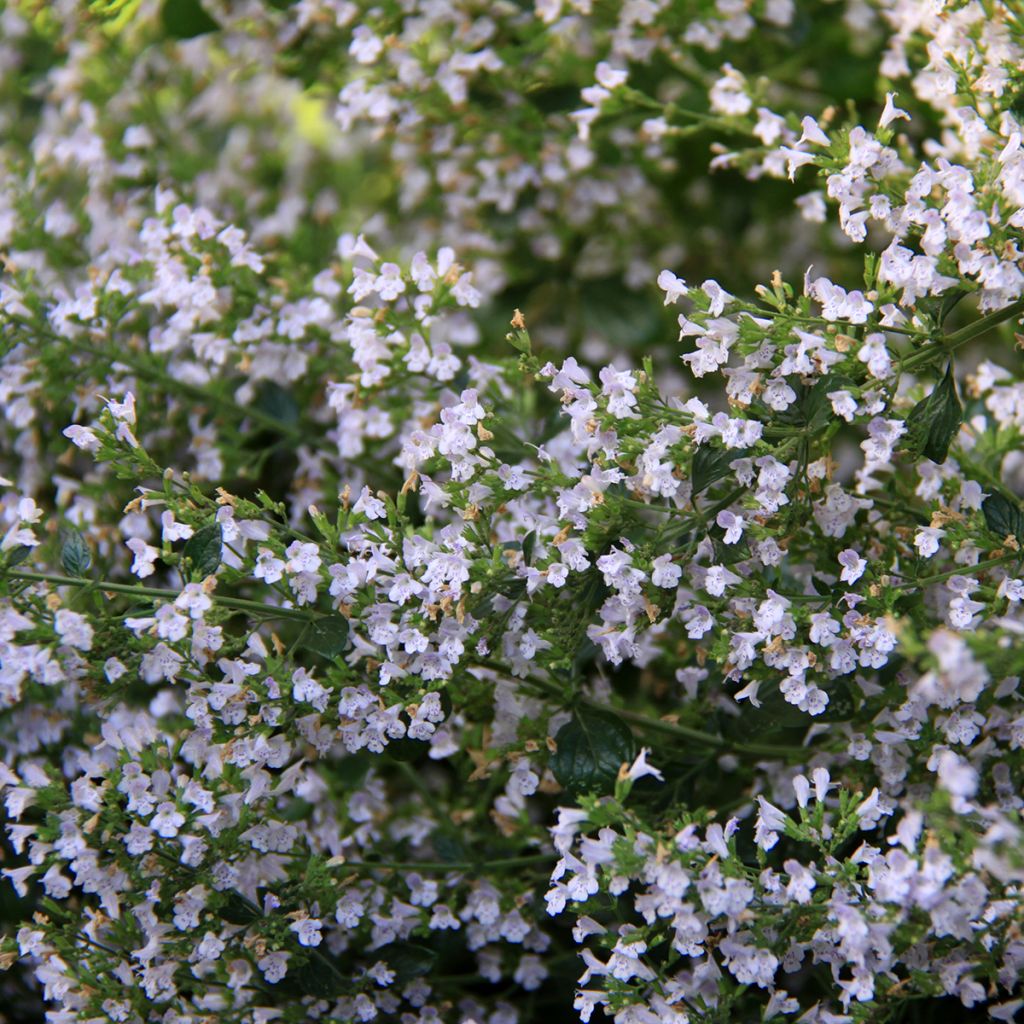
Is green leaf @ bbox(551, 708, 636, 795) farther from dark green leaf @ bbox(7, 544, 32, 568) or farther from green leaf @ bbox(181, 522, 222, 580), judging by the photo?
dark green leaf @ bbox(7, 544, 32, 568)

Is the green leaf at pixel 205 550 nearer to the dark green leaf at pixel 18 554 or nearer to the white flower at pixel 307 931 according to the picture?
the dark green leaf at pixel 18 554

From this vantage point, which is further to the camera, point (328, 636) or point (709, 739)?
point (709, 739)

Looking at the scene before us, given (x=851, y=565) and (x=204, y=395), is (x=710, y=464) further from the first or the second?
(x=204, y=395)

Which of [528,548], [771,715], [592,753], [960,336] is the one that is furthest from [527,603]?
[960,336]

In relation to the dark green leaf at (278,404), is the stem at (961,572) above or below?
above

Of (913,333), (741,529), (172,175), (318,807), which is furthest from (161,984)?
(172,175)

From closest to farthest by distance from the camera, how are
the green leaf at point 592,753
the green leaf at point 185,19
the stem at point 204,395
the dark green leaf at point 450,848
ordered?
1. the green leaf at point 592,753
2. the dark green leaf at point 450,848
3. the stem at point 204,395
4. the green leaf at point 185,19

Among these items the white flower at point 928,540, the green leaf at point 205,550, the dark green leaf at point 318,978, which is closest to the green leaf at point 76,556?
the green leaf at point 205,550

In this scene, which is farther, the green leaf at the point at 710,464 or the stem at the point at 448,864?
the stem at the point at 448,864
